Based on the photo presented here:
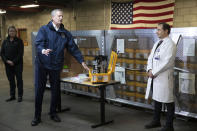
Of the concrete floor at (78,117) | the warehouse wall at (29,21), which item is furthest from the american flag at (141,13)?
the concrete floor at (78,117)

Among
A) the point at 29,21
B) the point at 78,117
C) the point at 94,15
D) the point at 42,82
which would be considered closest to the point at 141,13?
the point at 94,15

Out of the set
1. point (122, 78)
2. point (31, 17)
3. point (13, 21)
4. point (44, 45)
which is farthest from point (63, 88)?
point (13, 21)

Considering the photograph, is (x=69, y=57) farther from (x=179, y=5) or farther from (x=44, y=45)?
(x=179, y=5)

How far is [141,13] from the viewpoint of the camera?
790cm

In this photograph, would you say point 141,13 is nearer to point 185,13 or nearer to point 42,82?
point 185,13

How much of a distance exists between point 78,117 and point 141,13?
4.56 meters

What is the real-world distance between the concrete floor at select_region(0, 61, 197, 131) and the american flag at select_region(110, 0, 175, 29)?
3.39 m

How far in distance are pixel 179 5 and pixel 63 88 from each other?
4139mm

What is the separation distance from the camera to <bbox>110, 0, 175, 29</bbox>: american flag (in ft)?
24.2

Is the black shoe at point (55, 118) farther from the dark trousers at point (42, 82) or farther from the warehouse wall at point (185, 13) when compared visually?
the warehouse wall at point (185, 13)

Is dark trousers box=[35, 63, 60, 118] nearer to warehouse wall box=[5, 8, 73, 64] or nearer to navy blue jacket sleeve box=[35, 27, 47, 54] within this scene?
navy blue jacket sleeve box=[35, 27, 47, 54]

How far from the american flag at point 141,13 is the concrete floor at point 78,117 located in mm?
3391

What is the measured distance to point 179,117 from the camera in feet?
14.5

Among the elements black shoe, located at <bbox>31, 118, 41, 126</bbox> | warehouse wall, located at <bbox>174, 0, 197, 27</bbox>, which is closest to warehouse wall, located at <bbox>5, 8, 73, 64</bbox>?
warehouse wall, located at <bbox>174, 0, 197, 27</bbox>
